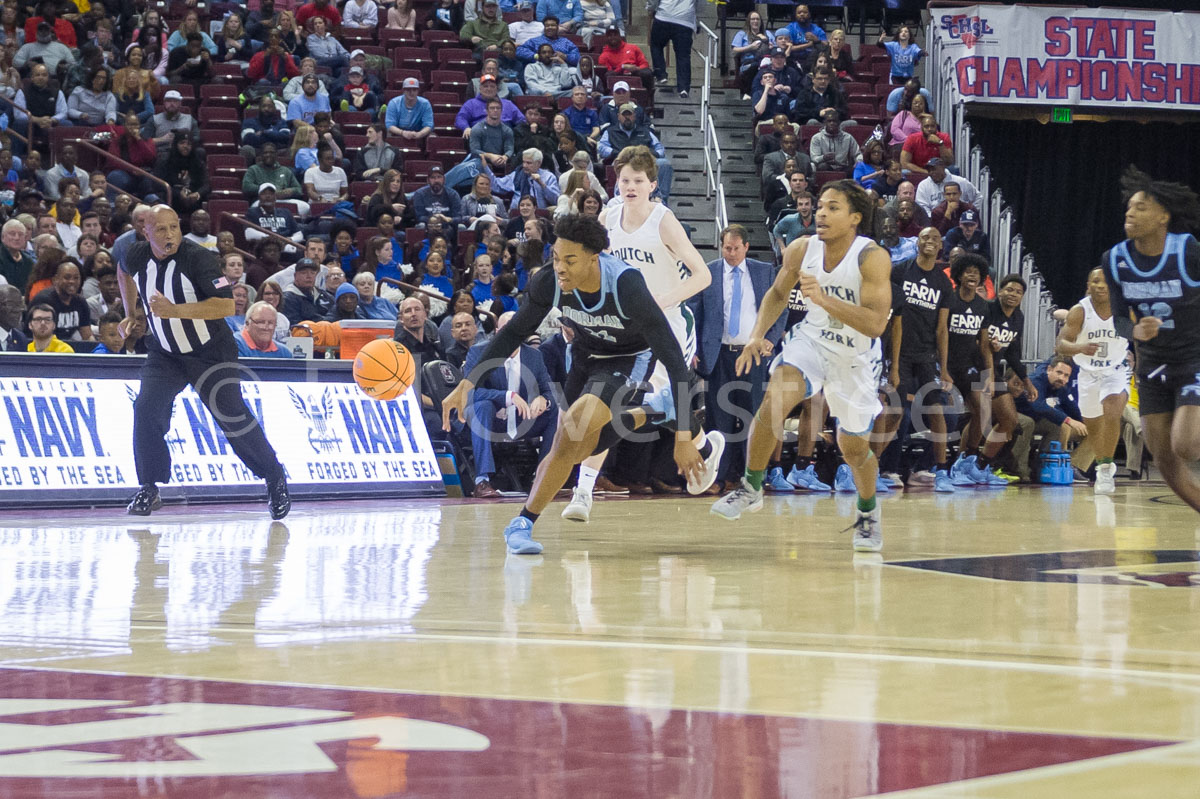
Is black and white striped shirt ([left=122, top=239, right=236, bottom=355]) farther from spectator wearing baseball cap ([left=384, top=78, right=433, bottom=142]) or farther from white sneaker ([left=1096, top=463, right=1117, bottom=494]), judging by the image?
spectator wearing baseball cap ([left=384, top=78, right=433, bottom=142])

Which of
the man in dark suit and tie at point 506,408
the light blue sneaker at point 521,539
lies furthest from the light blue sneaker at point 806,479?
the light blue sneaker at point 521,539

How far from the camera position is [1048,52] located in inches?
763

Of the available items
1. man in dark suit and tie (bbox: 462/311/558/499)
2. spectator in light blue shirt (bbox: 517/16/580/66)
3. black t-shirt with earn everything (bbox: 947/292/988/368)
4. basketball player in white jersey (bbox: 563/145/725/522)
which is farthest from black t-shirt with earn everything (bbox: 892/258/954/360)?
spectator in light blue shirt (bbox: 517/16/580/66)

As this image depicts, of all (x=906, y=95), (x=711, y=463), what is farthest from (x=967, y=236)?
(x=711, y=463)

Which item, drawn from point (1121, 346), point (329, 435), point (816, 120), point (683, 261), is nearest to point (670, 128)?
point (816, 120)

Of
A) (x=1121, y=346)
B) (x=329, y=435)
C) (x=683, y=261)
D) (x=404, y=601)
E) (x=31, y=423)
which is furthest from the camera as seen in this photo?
(x=1121, y=346)

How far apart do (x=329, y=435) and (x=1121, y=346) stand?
647 cm

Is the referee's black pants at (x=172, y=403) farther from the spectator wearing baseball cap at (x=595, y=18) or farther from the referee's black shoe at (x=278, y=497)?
the spectator wearing baseball cap at (x=595, y=18)

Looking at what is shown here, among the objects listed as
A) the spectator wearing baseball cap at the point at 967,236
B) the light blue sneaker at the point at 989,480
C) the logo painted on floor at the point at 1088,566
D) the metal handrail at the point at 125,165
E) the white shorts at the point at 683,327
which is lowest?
the light blue sneaker at the point at 989,480

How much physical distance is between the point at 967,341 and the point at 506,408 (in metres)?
4.42

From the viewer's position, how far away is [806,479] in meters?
13.2

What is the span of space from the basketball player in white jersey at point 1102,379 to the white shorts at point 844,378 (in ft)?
17.7

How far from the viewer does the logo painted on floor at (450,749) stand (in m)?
2.49

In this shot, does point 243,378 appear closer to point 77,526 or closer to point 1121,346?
point 77,526
